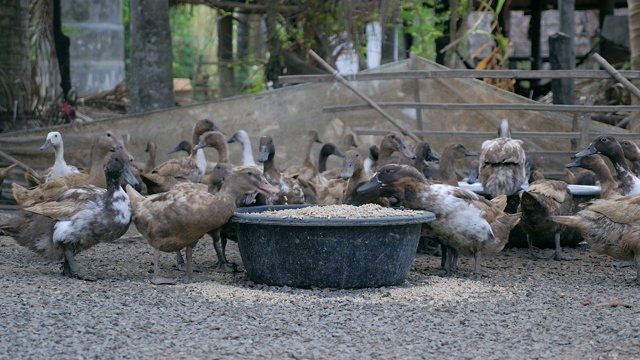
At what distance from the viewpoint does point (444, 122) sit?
13758 mm

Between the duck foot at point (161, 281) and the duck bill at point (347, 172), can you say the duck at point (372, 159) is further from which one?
the duck foot at point (161, 281)

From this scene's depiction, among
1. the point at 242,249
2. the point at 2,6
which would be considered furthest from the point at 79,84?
the point at 242,249

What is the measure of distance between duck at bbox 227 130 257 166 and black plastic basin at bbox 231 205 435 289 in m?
4.49

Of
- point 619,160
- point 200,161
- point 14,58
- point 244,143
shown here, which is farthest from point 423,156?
point 14,58

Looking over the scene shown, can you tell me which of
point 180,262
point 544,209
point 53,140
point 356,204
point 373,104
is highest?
point 373,104

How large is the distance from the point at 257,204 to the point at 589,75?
16.3 ft

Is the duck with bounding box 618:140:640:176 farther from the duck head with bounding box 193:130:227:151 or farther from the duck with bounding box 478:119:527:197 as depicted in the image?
the duck head with bounding box 193:130:227:151

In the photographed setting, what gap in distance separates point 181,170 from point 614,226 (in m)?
5.39

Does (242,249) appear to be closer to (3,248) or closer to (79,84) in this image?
(3,248)

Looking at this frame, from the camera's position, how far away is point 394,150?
11250mm

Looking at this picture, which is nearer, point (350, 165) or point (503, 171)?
point (350, 165)

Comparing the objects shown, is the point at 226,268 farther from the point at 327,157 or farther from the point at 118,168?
the point at 327,157

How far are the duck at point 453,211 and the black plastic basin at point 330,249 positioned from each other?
2.56 feet

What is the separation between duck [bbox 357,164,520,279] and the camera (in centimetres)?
848
